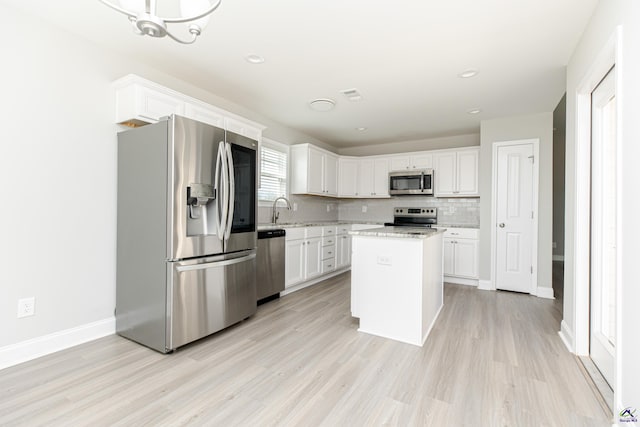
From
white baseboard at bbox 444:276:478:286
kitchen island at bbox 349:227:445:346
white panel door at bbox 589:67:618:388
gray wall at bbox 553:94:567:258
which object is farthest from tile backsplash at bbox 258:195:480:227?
gray wall at bbox 553:94:567:258

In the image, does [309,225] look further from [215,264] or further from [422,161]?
[422,161]

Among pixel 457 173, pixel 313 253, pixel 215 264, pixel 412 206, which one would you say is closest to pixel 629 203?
pixel 215 264

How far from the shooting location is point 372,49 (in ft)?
8.27

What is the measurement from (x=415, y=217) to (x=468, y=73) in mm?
2879

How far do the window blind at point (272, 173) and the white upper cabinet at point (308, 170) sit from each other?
0.54ft

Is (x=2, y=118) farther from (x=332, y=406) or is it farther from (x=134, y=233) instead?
(x=332, y=406)

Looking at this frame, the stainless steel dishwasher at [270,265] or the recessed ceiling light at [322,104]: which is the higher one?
the recessed ceiling light at [322,104]

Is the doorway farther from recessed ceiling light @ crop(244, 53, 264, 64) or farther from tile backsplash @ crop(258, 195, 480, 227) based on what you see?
recessed ceiling light @ crop(244, 53, 264, 64)

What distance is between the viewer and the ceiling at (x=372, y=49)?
2045 millimetres

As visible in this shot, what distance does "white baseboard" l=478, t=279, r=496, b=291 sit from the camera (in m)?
4.28

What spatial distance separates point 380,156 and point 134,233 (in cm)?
421

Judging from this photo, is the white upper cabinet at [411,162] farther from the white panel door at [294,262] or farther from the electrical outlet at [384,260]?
the electrical outlet at [384,260]

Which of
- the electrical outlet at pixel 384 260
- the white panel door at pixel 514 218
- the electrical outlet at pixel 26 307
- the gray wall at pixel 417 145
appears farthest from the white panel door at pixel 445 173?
the electrical outlet at pixel 26 307

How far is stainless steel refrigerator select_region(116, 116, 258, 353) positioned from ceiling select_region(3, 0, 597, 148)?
2.48ft
